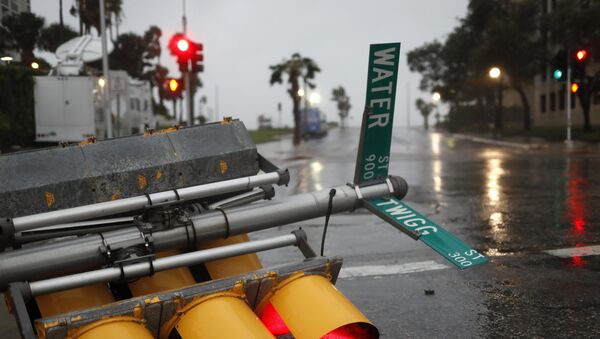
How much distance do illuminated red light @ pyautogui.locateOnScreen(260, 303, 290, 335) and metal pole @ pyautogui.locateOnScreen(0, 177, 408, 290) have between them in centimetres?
55

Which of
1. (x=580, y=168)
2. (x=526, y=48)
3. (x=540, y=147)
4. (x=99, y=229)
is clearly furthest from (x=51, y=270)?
(x=526, y=48)

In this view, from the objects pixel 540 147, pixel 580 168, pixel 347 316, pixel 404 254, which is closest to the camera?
pixel 347 316

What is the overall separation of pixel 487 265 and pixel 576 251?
1345 mm

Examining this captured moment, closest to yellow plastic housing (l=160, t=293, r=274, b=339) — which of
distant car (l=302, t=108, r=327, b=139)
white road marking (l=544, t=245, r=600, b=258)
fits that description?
Answer: white road marking (l=544, t=245, r=600, b=258)

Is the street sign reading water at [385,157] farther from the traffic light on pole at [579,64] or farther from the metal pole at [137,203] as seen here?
the traffic light on pole at [579,64]

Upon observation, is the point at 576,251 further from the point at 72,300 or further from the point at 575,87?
the point at 575,87

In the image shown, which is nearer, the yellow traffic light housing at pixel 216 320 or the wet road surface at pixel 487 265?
the yellow traffic light housing at pixel 216 320

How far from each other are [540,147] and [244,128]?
30342 mm

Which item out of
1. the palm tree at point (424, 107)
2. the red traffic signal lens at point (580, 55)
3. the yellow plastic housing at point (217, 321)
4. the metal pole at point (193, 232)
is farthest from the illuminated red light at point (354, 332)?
the palm tree at point (424, 107)

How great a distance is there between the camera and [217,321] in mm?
3146

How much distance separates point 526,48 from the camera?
45031mm

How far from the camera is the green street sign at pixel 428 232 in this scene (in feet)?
12.4

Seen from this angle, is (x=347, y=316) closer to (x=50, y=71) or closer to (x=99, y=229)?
(x=99, y=229)

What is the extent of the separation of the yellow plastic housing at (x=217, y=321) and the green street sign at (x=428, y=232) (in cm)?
121
